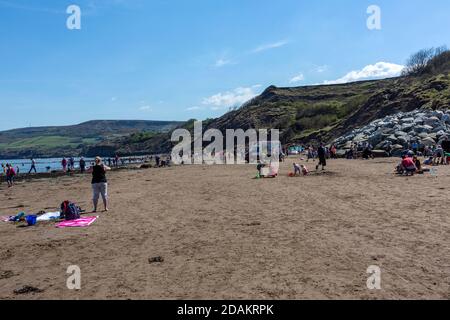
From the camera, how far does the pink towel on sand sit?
1254cm

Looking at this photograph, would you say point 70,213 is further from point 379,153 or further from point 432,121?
point 432,121

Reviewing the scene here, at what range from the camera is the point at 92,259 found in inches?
343

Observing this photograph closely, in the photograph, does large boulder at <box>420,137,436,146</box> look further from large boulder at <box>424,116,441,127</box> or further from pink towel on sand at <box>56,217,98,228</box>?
pink towel on sand at <box>56,217,98,228</box>

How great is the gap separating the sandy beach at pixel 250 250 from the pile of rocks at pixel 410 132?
2393 cm

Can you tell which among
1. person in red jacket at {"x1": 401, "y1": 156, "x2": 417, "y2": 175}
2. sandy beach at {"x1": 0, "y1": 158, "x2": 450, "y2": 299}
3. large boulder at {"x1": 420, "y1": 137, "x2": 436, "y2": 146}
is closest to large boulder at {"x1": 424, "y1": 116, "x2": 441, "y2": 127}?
large boulder at {"x1": 420, "y1": 137, "x2": 436, "y2": 146}

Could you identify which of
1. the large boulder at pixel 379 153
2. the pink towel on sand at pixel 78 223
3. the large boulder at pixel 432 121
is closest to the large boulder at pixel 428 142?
the large boulder at pixel 379 153

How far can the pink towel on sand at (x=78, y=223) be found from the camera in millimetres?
12539

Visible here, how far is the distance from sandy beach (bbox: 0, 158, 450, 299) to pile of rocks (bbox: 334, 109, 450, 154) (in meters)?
23.9

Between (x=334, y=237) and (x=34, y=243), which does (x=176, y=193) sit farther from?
(x=334, y=237)

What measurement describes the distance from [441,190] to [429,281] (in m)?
10.3

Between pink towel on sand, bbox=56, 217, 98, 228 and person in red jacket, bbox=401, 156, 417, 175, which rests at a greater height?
person in red jacket, bbox=401, 156, 417, 175

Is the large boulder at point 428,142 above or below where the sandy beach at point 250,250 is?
above

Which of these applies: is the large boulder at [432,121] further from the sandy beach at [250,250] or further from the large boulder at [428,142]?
the sandy beach at [250,250]
